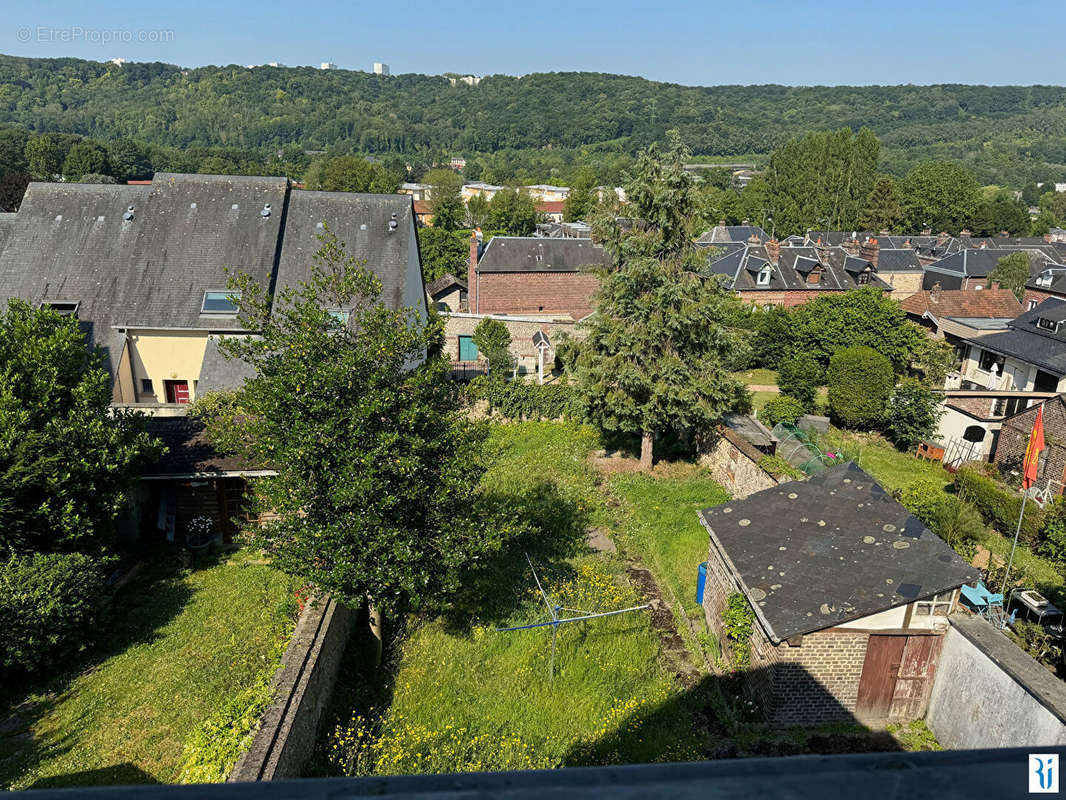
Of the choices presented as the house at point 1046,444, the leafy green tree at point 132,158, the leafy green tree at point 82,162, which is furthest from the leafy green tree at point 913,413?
the leafy green tree at point 132,158

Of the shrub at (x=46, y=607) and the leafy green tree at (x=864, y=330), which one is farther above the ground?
the leafy green tree at (x=864, y=330)

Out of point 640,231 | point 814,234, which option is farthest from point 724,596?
point 814,234

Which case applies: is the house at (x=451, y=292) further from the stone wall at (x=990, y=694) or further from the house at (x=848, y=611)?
the stone wall at (x=990, y=694)

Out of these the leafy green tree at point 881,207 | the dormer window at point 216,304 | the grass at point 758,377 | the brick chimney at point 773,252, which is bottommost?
the grass at point 758,377

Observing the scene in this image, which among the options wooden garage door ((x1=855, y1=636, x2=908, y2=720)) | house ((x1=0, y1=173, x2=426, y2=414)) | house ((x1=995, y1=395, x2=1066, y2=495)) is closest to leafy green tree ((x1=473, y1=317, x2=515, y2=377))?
house ((x1=0, y1=173, x2=426, y2=414))

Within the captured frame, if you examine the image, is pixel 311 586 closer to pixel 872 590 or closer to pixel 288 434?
pixel 288 434

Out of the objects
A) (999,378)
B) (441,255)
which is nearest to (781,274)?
(999,378)
